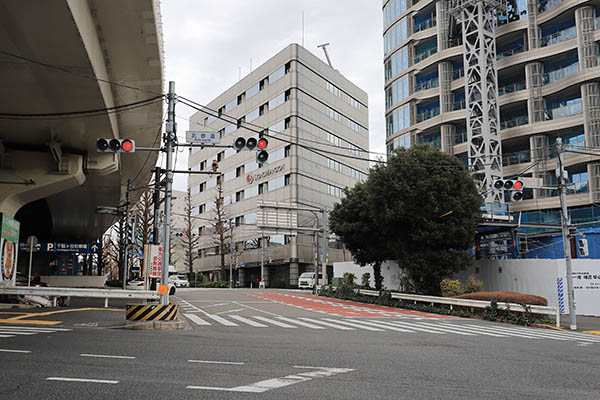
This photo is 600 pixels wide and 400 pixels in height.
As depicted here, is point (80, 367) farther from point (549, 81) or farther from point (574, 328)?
point (549, 81)

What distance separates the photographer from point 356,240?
35344 millimetres

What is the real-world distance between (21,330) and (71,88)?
265 inches

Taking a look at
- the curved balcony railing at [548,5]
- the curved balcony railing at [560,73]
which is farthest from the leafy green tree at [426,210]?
the curved balcony railing at [548,5]

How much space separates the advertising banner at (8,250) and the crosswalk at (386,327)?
982 centimetres

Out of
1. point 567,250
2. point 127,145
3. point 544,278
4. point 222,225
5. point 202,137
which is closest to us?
point 127,145

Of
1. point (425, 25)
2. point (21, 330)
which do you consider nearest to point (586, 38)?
point (425, 25)

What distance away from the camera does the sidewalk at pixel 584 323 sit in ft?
63.7

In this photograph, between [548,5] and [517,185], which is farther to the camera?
[548,5]

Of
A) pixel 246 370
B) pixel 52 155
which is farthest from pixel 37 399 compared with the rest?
pixel 52 155

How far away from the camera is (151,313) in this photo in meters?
15.7

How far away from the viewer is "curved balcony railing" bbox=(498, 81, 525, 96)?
43.2m

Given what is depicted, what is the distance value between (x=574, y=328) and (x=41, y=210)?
3960 centimetres

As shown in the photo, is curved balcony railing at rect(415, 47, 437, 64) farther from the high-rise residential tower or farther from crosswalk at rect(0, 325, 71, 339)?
crosswalk at rect(0, 325, 71, 339)

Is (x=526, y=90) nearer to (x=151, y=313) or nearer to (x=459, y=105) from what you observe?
(x=459, y=105)
